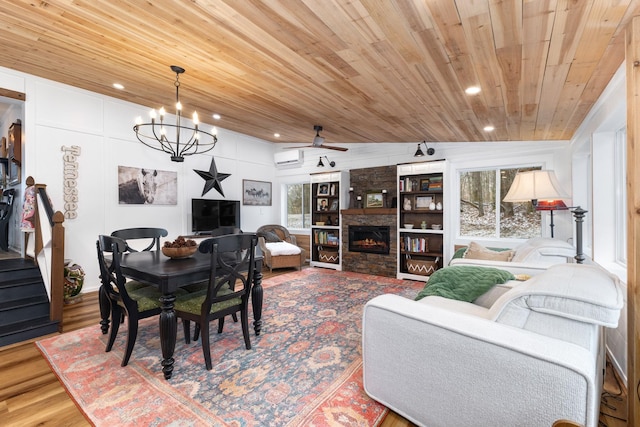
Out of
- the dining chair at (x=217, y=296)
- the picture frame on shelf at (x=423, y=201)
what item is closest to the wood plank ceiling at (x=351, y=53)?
the dining chair at (x=217, y=296)

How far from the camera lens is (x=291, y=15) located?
5.64 ft

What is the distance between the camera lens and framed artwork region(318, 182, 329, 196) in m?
6.38

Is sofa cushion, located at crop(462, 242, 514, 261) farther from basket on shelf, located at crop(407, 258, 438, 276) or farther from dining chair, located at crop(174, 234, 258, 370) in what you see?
dining chair, located at crop(174, 234, 258, 370)

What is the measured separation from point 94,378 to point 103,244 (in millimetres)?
971

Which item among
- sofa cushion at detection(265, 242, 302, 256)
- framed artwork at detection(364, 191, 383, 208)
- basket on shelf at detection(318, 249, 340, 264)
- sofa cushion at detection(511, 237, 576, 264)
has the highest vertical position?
framed artwork at detection(364, 191, 383, 208)

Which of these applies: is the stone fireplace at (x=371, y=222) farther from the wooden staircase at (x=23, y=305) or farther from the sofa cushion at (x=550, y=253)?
the wooden staircase at (x=23, y=305)

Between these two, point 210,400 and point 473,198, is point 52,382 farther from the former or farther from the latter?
point 473,198

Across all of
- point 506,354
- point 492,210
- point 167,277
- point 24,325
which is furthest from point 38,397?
point 492,210

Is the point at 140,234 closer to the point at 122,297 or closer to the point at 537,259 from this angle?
the point at 122,297

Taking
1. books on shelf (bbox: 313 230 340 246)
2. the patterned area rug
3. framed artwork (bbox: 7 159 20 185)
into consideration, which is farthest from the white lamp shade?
framed artwork (bbox: 7 159 20 185)

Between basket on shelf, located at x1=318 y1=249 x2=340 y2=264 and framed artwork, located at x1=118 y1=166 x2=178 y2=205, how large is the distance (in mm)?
3070

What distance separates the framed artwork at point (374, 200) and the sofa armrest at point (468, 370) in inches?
168

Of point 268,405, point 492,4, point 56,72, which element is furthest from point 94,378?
point 56,72

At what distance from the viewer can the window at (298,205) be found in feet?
23.7
